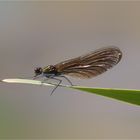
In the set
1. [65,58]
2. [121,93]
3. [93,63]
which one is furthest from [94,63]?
[65,58]

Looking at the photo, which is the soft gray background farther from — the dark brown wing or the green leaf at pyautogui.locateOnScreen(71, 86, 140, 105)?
the green leaf at pyautogui.locateOnScreen(71, 86, 140, 105)

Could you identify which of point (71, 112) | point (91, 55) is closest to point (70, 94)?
point (71, 112)

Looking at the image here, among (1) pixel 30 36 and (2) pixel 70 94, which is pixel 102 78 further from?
(1) pixel 30 36

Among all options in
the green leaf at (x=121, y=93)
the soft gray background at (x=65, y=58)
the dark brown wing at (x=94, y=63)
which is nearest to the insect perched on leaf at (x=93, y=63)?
the dark brown wing at (x=94, y=63)

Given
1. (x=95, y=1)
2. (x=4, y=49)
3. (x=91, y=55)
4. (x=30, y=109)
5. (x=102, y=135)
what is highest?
(x=95, y=1)

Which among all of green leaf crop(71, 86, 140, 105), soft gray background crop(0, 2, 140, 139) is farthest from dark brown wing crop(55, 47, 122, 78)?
soft gray background crop(0, 2, 140, 139)

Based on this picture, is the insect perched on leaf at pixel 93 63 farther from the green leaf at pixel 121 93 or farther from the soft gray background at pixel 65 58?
the soft gray background at pixel 65 58

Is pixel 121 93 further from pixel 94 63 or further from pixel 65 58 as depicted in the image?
pixel 65 58
